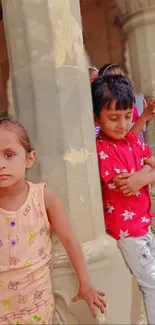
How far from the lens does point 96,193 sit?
1.88 meters

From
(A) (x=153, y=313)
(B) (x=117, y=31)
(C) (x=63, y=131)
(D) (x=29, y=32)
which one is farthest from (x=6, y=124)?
(B) (x=117, y=31)

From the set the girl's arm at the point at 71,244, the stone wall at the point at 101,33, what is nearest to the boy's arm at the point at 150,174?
the girl's arm at the point at 71,244

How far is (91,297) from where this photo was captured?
5.50ft

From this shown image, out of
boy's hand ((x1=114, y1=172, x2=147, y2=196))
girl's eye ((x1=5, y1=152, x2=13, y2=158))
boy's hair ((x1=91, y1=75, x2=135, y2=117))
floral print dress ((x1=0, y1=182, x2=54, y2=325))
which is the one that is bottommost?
floral print dress ((x1=0, y1=182, x2=54, y2=325))

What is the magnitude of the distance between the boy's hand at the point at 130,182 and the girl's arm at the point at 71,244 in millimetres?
289

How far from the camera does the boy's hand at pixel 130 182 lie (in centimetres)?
183

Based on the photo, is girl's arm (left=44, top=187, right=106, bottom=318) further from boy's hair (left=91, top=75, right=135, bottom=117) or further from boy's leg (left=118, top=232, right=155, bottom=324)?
boy's hair (left=91, top=75, right=135, bottom=117)

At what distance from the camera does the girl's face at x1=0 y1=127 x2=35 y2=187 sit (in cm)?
159

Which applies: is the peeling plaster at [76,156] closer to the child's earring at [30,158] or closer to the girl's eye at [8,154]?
the child's earring at [30,158]

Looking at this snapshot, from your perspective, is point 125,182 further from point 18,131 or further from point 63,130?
point 18,131

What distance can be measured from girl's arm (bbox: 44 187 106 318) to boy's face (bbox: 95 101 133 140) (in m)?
0.39

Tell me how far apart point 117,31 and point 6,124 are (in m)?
3.54

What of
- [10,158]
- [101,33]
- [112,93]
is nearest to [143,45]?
[101,33]

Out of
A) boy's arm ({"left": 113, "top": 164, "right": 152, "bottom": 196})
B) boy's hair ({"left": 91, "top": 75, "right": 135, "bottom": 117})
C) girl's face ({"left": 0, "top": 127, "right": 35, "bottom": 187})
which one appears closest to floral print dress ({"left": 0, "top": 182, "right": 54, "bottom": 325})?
girl's face ({"left": 0, "top": 127, "right": 35, "bottom": 187})
